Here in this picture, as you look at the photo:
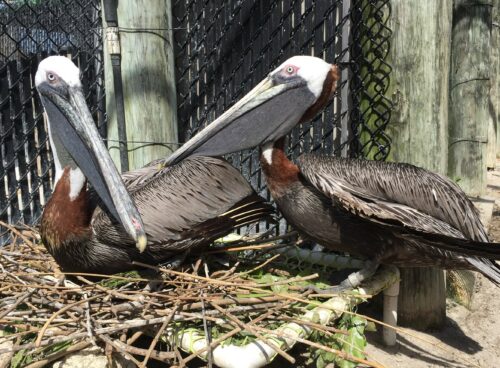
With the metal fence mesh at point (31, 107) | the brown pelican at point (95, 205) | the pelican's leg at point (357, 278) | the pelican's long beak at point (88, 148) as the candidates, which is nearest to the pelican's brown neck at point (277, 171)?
the brown pelican at point (95, 205)

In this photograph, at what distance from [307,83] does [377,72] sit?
1.33 feet

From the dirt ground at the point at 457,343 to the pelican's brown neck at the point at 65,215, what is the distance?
1.52 meters

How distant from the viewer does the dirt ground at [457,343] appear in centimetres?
252

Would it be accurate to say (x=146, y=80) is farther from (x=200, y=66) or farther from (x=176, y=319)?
(x=176, y=319)

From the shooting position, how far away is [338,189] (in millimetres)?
2158

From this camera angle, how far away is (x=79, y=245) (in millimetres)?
2084

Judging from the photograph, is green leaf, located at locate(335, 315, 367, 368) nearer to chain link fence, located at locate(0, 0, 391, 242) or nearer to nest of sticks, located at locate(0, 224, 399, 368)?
nest of sticks, located at locate(0, 224, 399, 368)

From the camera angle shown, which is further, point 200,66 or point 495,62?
point 495,62

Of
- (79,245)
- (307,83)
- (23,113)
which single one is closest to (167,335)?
(79,245)

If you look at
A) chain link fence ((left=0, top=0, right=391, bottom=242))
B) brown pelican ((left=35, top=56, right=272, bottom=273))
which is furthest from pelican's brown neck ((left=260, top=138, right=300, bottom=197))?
chain link fence ((left=0, top=0, right=391, bottom=242))

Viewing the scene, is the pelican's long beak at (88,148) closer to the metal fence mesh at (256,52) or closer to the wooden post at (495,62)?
the metal fence mesh at (256,52)

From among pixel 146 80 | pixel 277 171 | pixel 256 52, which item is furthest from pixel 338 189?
pixel 256 52

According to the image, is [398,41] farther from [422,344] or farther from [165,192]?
[422,344]

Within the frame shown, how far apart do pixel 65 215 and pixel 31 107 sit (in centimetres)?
144
